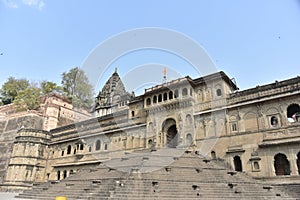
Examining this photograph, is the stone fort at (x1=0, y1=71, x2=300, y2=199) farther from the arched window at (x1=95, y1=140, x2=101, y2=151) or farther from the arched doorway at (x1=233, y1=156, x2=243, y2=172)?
the arched window at (x1=95, y1=140, x2=101, y2=151)

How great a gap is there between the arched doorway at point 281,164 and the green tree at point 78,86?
1487 inches

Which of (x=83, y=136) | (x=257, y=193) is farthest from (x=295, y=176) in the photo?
(x=83, y=136)

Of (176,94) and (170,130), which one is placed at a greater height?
(176,94)

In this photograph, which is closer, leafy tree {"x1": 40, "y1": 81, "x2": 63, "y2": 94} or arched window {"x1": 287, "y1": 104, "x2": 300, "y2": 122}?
arched window {"x1": 287, "y1": 104, "x2": 300, "y2": 122}

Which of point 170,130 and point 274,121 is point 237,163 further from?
point 170,130

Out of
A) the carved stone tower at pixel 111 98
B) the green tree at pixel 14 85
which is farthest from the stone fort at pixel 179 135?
the carved stone tower at pixel 111 98

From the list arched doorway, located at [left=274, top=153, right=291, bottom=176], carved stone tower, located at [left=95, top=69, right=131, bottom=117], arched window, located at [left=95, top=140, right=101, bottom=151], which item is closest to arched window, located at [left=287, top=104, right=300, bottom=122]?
arched doorway, located at [left=274, top=153, right=291, bottom=176]

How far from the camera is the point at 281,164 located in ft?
66.8

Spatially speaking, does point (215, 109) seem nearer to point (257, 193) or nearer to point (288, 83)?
point (288, 83)

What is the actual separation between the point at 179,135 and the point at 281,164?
9.16 metres

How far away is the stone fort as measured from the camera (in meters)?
19.6

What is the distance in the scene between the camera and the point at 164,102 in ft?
85.0

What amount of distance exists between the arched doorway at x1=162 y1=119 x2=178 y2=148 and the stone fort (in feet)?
0.35

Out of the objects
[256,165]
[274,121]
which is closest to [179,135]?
[256,165]
